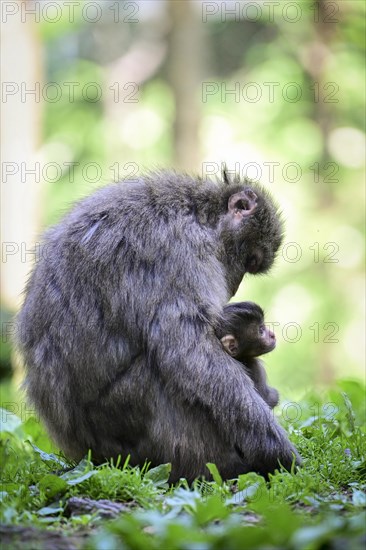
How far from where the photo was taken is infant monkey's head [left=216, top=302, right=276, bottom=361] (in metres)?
5.47

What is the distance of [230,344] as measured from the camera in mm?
5516

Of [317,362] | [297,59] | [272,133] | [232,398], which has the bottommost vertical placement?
[317,362]

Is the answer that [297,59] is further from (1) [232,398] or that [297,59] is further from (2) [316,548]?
(2) [316,548]

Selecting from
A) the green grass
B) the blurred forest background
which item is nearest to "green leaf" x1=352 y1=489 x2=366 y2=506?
the green grass

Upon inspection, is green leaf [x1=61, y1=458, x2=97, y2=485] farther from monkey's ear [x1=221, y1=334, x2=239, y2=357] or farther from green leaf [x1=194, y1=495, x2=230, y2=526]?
monkey's ear [x1=221, y1=334, x2=239, y2=357]

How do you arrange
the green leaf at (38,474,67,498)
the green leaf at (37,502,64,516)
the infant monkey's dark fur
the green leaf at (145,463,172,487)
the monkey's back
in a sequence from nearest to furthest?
the green leaf at (37,502,64,516)
the green leaf at (38,474,67,498)
the green leaf at (145,463,172,487)
the monkey's back
the infant monkey's dark fur

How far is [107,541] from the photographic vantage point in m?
3.31

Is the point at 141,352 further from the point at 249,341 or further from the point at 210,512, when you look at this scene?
the point at 210,512

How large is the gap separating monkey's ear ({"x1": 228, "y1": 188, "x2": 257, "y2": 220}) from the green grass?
4.87 ft

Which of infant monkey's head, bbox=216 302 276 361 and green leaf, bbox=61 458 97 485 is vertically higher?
infant monkey's head, bbox=216 302 276 361

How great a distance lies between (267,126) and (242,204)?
12782 millimetres

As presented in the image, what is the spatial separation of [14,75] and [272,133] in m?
6.67

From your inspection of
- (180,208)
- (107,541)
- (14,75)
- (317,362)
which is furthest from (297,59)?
(107,541)

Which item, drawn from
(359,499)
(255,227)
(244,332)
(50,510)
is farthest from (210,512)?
(255,227)
